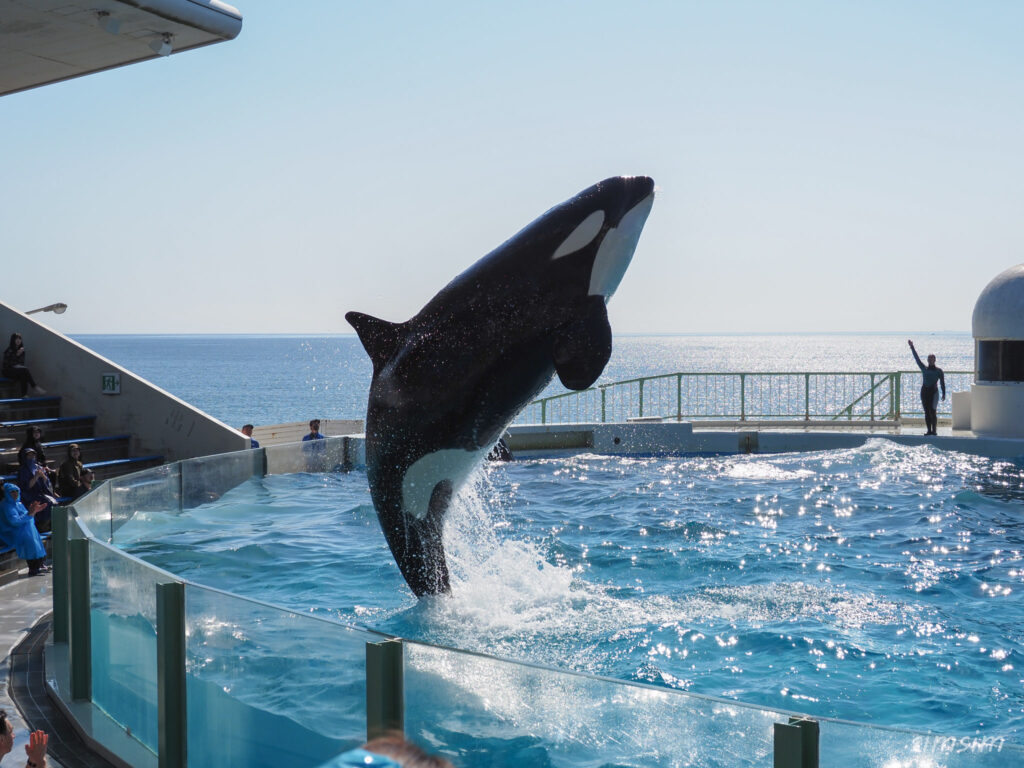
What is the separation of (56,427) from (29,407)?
499 mm

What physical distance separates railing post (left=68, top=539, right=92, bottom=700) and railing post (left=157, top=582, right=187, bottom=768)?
1.37 m

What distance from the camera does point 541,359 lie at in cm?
564

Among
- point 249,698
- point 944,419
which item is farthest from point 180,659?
point 944,419

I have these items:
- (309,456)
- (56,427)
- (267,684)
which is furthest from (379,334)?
(56,427)

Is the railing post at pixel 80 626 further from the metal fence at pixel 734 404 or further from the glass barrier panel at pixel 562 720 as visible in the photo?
the metal fence at pixel 734 404

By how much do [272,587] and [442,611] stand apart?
2295mm

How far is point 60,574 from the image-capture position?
6363 mm

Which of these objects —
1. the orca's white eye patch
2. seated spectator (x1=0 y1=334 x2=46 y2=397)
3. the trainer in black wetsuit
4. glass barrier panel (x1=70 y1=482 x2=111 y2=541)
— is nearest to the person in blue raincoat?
glass barrier panel (x1=70 y1=482 x2=111 y2=541)

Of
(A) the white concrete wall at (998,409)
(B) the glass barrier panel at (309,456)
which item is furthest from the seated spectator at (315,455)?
(A) the white concrete wall at (998,409)

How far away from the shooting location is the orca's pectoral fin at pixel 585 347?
17.7 ft

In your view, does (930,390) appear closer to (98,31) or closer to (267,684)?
(98,31)

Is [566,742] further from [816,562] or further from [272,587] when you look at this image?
[816,562]

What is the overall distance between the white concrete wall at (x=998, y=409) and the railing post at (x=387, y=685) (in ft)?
52.9

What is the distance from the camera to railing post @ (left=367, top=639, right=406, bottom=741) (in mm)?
3514
